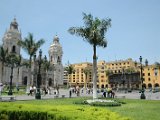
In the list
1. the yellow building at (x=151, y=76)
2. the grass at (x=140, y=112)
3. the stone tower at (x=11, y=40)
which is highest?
the stone tower at (x=11, y=40)

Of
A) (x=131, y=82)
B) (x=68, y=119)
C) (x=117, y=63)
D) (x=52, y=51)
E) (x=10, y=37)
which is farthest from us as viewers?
(x=117, y=63)

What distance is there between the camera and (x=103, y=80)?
145750 mm

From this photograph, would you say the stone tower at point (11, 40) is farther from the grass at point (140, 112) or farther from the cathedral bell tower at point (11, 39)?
the grass at point (140, 112)

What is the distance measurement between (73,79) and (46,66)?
61.7m

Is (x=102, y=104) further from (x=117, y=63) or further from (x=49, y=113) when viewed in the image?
(x=117, y=63)

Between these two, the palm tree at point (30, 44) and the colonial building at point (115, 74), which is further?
the colonial building at point (115, 74)

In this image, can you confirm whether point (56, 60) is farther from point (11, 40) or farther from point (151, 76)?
point (151, 76)

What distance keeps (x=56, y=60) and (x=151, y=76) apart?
48136mm

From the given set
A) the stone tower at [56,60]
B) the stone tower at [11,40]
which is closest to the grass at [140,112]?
the stone tower at [11,40]

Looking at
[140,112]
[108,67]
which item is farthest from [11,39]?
[140,112]

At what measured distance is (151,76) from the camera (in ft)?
406

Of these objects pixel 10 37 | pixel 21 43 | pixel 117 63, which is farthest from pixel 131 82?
pixel 21 43

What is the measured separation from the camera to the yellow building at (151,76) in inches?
4791

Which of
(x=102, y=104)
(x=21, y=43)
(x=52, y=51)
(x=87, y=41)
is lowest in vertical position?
(x=102, y=104)
